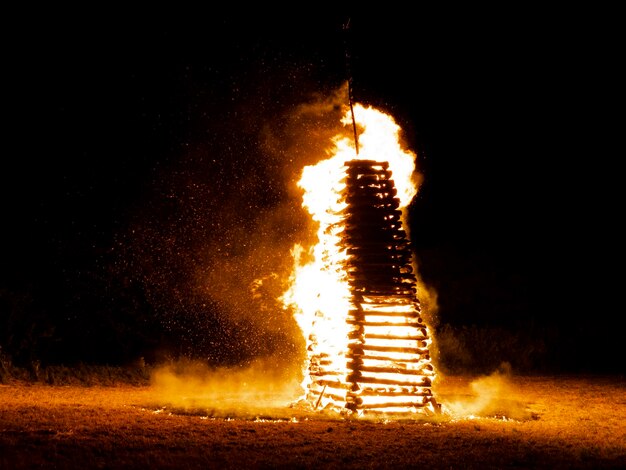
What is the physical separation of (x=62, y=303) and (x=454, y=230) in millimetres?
18672

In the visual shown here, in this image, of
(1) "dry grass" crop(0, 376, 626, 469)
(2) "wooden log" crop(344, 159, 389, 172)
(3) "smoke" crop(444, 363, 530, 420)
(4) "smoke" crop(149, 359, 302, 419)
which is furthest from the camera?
(2) "wooden log" crop(344, 159, 389, 172)

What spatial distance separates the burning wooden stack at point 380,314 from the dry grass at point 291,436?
761mm

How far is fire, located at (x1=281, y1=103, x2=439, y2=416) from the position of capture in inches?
479

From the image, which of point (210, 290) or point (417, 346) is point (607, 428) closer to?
point (417, 346)

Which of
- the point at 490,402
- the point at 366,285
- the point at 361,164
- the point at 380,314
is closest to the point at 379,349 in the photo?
the point at 380,314

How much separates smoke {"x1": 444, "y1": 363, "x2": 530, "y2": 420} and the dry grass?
0.04 meters

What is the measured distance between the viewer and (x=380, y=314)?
12.3 m

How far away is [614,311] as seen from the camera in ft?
102

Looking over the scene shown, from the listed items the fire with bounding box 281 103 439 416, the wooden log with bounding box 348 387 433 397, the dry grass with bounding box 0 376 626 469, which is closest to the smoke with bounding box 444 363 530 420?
the dry grass with bounding box 0 376 626 469

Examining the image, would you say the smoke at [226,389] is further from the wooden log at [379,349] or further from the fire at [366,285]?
the wooden log at [379,349]

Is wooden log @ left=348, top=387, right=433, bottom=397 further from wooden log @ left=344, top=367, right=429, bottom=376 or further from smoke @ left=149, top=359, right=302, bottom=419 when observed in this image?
smoke @ left=149, top=359, right=302, bottom=419

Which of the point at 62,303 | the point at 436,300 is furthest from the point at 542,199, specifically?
the point at 62,303

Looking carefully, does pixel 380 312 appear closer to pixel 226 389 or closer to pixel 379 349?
pixel 379 349

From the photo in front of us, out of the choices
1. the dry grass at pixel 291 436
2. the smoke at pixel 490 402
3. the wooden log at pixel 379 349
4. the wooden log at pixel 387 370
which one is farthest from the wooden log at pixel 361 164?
the smoke at pixel 490 402
